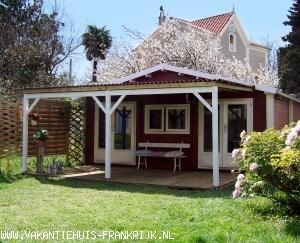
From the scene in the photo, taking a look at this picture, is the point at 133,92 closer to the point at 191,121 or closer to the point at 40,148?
the point at 191,121

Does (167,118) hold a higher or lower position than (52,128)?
higher

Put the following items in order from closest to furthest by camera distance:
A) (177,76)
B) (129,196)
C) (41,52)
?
(129,196) → (177,76) → (41,52)

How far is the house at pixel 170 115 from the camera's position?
11.6 m

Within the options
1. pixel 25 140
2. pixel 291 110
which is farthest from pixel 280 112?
pixel 25 140

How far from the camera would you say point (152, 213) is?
677 cm

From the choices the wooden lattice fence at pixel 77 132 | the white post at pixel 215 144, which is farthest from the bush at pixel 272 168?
the wooden lattice fence at pixel 77 132

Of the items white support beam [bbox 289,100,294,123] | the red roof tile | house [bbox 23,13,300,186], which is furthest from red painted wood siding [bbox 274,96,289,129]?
the red roof tile

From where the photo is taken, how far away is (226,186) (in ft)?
32.7

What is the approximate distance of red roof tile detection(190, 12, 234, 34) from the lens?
26344mm

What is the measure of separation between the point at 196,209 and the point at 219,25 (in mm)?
21264

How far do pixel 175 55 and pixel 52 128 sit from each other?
22.8ft

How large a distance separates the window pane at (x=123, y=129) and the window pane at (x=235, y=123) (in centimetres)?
325

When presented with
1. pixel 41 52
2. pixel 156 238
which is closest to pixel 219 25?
pixel 41 52

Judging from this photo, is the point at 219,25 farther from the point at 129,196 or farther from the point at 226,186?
the point at 129,196
